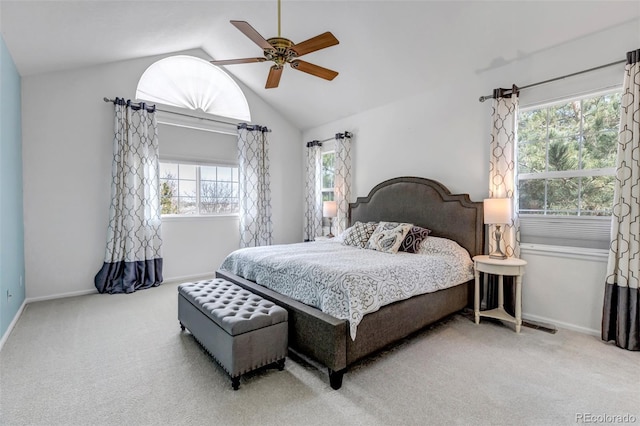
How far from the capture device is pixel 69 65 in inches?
153

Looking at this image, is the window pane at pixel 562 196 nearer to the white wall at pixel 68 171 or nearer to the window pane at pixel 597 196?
the window pane at pixel 597 196

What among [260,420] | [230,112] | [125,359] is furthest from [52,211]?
[260,420]

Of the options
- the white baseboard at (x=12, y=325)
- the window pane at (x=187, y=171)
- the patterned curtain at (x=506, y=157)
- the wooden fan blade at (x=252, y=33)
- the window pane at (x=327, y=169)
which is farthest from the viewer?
the window pane at (x=327, y=169)

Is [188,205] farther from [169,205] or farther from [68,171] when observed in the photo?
[68,171]

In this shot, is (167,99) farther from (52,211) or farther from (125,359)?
(125,359)

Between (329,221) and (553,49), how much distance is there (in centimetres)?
390

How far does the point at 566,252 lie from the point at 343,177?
3.18 metres

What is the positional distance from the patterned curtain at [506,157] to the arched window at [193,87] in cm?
405

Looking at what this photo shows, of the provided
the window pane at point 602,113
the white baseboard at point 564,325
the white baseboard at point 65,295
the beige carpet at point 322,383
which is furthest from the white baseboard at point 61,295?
the window pane at point 602,113

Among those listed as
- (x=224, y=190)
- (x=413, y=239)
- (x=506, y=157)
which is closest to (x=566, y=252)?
(x=506, y=157)

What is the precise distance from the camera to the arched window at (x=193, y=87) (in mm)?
4816

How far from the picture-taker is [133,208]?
4359 millimetres

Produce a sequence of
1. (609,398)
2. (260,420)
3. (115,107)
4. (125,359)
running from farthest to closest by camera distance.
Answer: (115,107) < (125,359) < (609,398) < (260,420)

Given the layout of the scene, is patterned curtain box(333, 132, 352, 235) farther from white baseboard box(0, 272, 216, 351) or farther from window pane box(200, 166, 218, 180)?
white baseboard box(0, 272, 216, 351)
